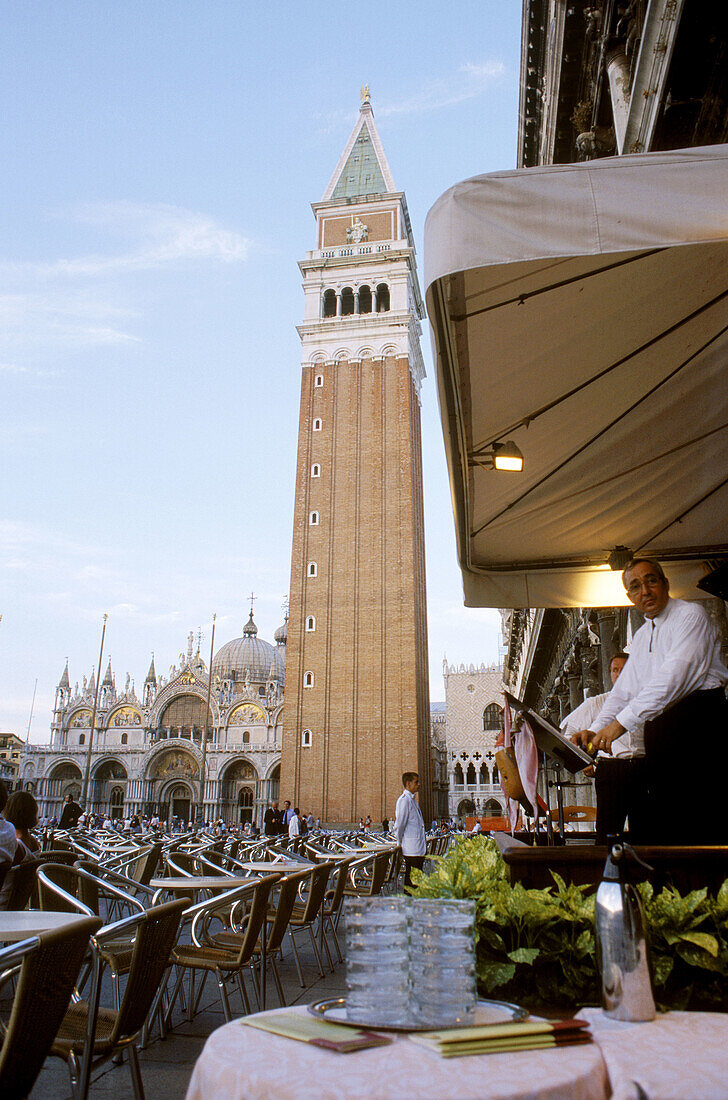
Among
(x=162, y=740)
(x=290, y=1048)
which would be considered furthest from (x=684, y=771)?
(x=162, y=740)

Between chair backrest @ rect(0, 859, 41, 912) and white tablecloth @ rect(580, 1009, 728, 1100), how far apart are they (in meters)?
3.53

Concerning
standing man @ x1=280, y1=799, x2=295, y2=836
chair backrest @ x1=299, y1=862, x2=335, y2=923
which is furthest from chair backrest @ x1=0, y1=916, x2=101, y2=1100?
standing man @ x1=280, y1=799, x2=295, y2=836

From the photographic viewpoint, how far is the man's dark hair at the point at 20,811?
178 inches

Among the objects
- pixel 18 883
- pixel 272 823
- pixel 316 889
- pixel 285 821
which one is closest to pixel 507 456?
pixel 18 883

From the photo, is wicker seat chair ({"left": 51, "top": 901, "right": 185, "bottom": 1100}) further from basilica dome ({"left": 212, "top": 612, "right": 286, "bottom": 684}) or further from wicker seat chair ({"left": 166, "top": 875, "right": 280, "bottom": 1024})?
basilica dome ({"left": 212, "top": 612, "right": 286, "bottom": 684})

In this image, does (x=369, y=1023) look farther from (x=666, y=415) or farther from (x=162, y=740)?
(x=162, y=740)

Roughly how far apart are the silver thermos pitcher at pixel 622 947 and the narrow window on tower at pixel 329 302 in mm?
36334

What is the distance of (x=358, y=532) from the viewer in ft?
106

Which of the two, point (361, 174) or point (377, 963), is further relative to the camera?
point (361, 174)

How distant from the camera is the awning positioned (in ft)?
6.39

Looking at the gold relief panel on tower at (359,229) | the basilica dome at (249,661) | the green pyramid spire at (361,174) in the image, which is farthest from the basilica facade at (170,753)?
the green pyramid spire at (361,174)

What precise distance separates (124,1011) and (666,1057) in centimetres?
196

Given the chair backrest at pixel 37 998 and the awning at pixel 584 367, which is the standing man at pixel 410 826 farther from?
the chair backrest at pixel 37 998

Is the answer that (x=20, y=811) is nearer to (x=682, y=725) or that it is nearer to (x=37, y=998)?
(x=37, y=998)
